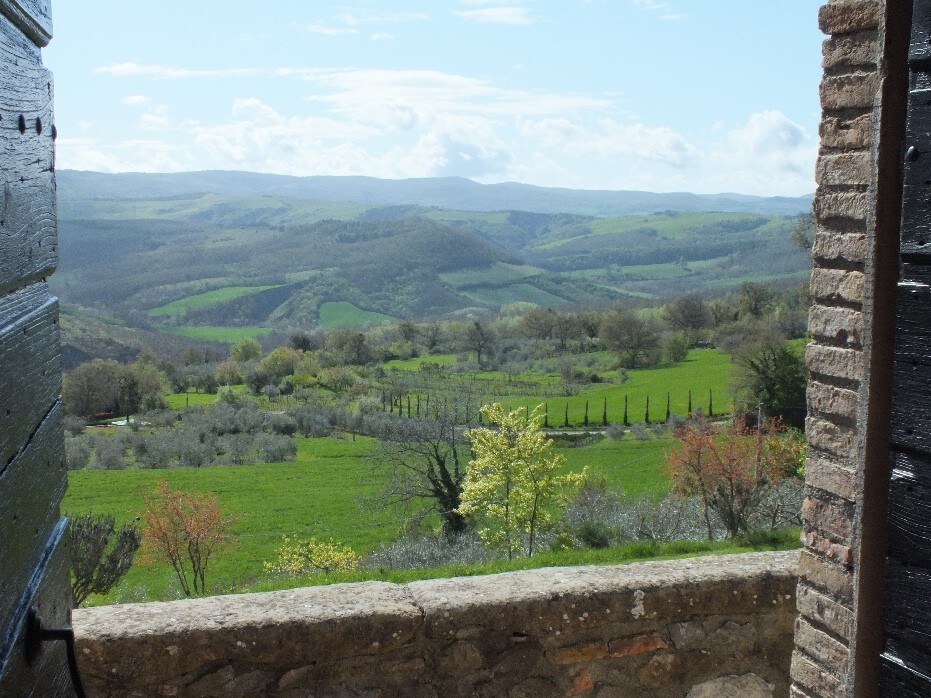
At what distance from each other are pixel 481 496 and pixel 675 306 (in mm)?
27294

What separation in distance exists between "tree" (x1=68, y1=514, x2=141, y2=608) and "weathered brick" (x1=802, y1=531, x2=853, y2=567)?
10.0 m

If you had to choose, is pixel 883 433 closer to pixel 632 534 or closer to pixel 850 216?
pixel 850 216

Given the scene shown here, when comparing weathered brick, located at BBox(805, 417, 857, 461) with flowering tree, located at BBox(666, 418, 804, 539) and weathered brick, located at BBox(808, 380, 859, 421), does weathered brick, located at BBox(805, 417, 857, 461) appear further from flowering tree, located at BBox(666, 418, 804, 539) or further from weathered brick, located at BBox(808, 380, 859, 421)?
flowering tree, located at BBox(666, 418, 804, 539)

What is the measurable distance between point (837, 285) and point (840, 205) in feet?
0.69

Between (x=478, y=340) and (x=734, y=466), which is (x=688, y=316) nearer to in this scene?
(x=478, y=340)

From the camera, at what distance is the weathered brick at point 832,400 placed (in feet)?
7.51

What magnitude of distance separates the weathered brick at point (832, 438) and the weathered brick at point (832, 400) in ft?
0.11

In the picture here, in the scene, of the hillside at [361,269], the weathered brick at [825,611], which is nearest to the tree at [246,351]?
the hillside at [361,269]

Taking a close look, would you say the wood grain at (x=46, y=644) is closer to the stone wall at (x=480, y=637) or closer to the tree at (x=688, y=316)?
the stone wall at (x=480, y=637)

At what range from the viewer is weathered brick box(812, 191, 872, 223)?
222 cm

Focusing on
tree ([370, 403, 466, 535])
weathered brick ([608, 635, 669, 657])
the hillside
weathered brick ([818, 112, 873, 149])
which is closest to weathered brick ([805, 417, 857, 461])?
weathered brick ([818, 112, 873, 149])

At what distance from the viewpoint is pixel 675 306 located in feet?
126

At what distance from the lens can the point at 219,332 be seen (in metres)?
66.1

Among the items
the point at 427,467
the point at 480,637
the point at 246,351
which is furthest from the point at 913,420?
the point at 246,351
